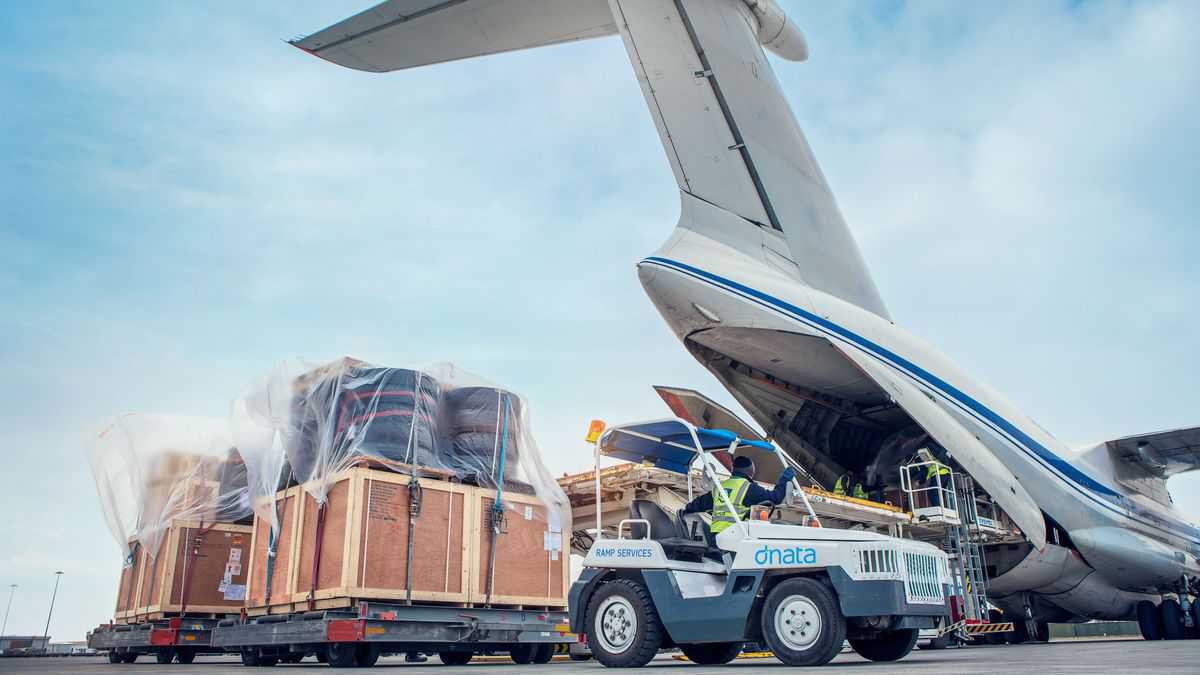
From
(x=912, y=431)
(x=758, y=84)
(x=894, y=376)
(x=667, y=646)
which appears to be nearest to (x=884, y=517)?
(x=894, y=376)

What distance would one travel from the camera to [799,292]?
12555 millimetres

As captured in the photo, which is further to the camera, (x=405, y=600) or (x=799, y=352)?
(x=799, y=352)

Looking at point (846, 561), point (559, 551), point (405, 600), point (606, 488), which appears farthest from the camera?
point (606, 488)

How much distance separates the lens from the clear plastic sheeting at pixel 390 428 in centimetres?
854

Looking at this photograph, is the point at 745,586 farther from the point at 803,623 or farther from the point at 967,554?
the point at 967,554

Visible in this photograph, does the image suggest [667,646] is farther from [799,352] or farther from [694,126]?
[694,126]

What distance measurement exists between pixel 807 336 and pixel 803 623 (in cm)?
714

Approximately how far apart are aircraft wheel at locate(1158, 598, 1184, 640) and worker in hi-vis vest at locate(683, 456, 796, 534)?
447 inches

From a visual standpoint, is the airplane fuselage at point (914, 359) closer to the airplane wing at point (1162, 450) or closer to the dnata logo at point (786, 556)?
the airplane wing at point (1162, 450)

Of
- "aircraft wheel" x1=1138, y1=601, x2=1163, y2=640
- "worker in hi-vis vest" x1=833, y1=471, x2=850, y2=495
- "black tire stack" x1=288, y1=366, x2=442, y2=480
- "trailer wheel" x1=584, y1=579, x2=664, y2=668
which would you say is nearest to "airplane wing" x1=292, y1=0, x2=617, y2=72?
"black tire stack" x1=288, y1=366, x2=442, y2=480

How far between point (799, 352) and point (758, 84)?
4769mm

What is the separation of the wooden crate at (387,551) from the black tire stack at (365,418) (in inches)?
11.9

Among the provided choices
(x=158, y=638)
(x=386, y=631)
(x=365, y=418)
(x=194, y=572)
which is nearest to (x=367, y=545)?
(x=386, y=631)

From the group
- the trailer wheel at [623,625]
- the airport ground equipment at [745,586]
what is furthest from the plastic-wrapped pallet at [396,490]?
the trailer wheel at [623,625]
